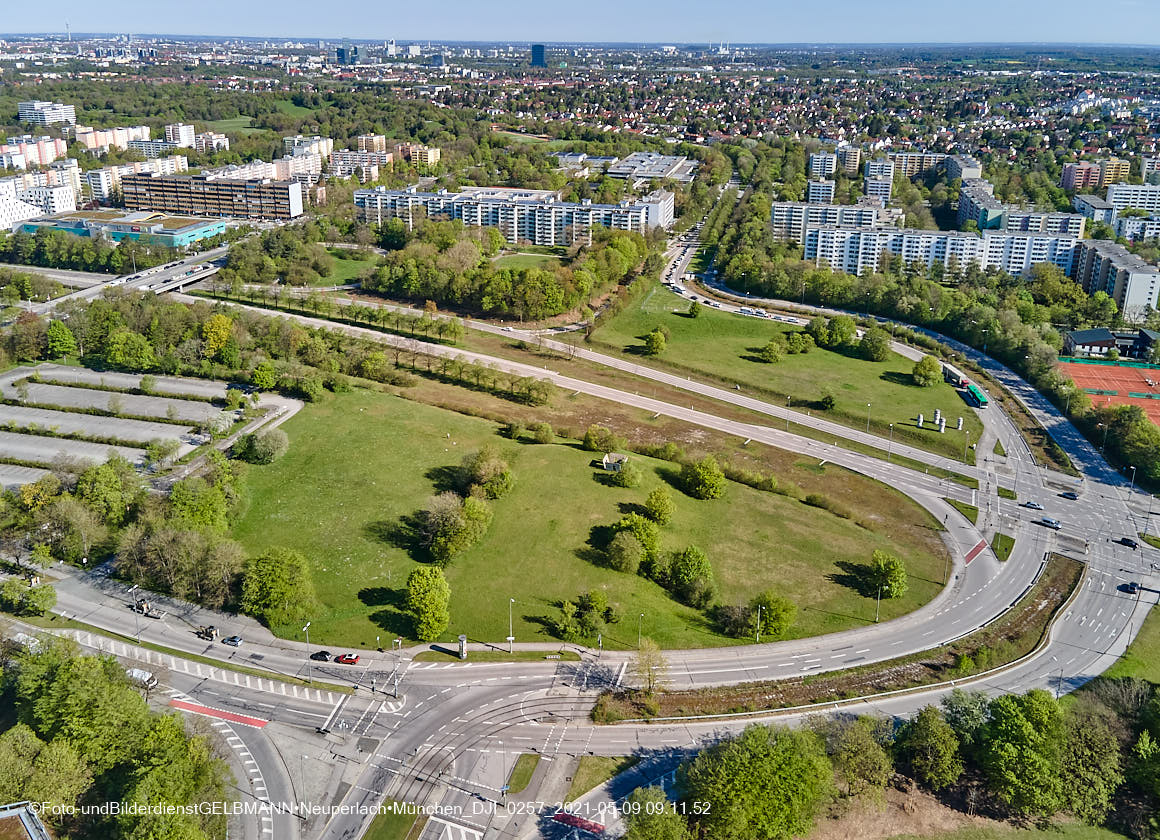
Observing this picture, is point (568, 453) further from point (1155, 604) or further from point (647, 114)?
point (647, 114)

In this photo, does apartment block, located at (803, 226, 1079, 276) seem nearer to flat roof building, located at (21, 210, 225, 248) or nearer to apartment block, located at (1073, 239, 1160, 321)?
apartment block, located at (1073, 239, 1160, 321)

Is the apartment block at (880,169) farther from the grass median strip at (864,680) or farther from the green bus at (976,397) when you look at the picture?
the grass median strip at (864,680)

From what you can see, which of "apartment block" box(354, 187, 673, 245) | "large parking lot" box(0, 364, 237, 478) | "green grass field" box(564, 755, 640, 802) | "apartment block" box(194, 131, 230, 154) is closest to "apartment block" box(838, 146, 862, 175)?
"apartment block" box(354, 187, 673, 245)

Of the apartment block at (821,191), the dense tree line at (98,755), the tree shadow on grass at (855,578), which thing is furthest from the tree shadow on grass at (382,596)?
the apartment block at (821,191)

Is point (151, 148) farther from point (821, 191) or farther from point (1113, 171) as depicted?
point (1113, 171)

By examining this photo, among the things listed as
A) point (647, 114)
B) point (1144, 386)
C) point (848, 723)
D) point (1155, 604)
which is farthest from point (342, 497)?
point (647, 114)

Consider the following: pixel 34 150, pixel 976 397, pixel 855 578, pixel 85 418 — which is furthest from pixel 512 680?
pixel 34 150
